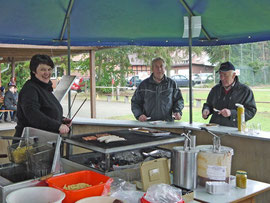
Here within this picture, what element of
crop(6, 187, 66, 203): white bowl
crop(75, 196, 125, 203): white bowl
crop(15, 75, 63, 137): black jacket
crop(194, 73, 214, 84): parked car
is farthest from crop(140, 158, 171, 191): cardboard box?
crop(194, 73, 214, 84): parked car

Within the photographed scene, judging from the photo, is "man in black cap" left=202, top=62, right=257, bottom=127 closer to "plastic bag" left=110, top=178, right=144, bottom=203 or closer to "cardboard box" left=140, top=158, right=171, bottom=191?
"cardboard box" left=140, top=158, right=171, bottom=191

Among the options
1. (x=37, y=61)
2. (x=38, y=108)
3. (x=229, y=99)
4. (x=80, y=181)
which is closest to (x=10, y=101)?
(x=37, y=61)

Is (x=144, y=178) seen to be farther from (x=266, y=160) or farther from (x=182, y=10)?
(x=182, y=10)

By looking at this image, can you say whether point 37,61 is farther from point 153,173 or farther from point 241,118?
point 241,118

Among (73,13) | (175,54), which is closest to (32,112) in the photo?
(73,13)

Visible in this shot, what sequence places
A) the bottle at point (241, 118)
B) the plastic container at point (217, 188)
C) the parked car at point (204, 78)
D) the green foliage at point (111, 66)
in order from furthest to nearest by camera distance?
1. the green foliage at point (111, 66)
2. the parked car at point (204, 78)
3. the bottle at point (241, 118)
4. the plastic container at point (217, 188)

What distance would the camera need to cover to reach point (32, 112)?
2.59m

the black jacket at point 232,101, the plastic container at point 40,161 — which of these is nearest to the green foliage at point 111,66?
the black jacket at point 232,101

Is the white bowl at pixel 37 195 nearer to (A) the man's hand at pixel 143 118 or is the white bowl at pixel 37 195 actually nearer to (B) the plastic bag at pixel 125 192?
(B) the plastic bag at pixel 125 192

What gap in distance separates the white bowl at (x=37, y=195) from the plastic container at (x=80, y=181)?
0.04 metres

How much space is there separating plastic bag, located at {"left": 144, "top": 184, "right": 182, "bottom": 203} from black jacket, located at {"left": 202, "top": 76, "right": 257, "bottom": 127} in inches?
76.8

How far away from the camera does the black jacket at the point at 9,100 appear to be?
867 centimetres

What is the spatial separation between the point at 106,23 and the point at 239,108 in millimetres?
2010

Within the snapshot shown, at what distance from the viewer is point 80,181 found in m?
1.83
